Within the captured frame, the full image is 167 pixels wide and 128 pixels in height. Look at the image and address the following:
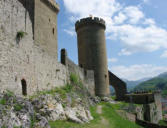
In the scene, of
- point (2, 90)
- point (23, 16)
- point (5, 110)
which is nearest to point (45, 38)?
point (23, 16)

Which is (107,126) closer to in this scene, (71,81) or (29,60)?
(29,60)

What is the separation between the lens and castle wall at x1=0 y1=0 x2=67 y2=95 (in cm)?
965

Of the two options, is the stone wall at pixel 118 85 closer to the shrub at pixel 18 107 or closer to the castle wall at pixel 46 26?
the castle wall at pixel 46 26

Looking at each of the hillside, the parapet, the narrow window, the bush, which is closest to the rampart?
Answer: the narrow window

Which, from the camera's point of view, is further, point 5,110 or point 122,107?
point 122,107

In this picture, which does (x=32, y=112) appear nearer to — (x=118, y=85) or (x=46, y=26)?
(x=46, y=26)

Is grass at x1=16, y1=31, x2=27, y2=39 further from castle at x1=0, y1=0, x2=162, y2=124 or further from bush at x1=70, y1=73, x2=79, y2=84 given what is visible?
bush at x1=70, y1=73, x2=79, y2=84

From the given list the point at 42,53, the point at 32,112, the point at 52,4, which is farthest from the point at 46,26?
the point at 32,112

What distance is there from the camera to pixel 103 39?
92.9ft

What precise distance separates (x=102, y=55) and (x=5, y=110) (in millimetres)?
20878

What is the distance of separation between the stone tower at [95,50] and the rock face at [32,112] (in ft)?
48.5

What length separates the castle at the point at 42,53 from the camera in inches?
398

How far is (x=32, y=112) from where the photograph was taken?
9.13 metres

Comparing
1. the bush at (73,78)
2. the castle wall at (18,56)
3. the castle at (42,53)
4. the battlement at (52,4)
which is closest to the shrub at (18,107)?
the castle wall at (18,56)
